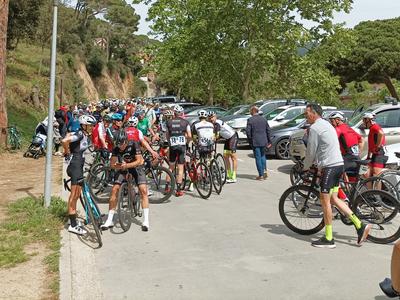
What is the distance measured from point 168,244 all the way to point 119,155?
1524 mm

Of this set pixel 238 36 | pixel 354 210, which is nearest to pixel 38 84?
pixel 238 36

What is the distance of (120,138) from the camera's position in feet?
23.4

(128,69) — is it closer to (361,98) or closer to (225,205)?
(361,98)

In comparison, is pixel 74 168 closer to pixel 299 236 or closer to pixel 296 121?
pixel 299 236

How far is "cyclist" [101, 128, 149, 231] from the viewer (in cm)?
705

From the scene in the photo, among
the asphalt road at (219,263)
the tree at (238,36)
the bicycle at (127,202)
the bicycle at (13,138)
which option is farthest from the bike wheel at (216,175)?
the tree at (238,36)

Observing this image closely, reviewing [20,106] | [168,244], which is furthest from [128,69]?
[168,244]

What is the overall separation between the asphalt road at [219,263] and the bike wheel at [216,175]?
1.76 m

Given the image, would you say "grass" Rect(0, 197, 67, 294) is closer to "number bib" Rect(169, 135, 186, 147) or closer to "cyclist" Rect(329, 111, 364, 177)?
"number bib" Rect(169, 135, 186, 147)

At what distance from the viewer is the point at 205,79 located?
39.3 m

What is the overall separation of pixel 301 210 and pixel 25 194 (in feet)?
18.2

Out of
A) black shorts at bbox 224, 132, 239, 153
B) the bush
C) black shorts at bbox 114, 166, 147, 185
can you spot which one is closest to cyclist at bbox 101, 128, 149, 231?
black shorts at bbox 114, 166, 147, 185

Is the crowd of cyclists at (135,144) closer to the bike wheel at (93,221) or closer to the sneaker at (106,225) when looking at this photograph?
the sneaker at (106,225)

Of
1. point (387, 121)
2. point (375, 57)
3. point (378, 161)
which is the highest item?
point (375, 57)
